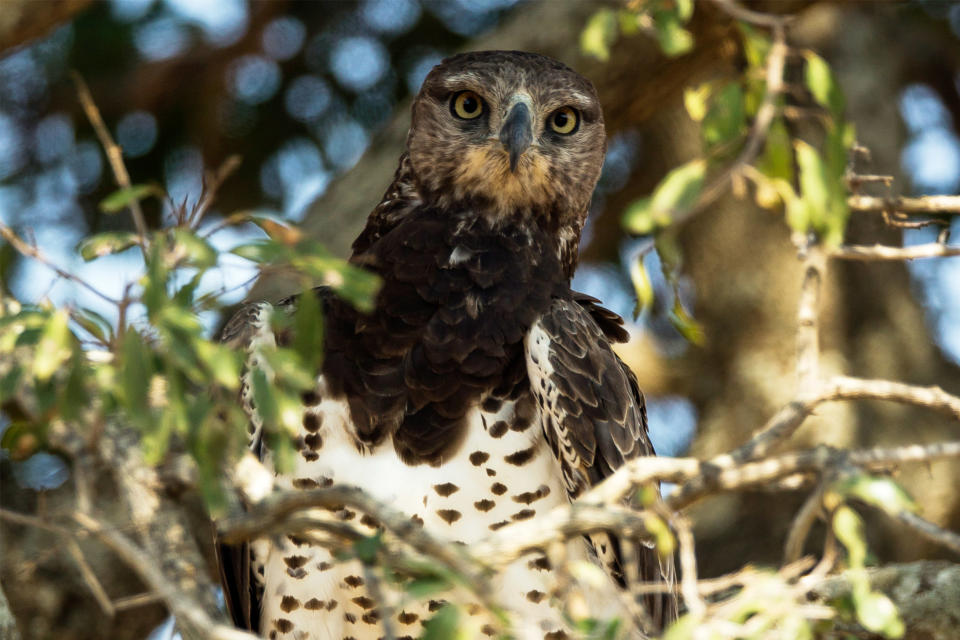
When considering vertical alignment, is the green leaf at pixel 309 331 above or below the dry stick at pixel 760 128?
below

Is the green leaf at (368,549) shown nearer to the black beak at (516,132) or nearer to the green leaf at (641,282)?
the green leaf at (641,282)

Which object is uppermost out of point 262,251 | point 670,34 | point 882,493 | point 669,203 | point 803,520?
point 670,34

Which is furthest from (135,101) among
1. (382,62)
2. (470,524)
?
(470,524)

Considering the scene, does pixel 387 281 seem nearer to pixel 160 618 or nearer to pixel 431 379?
pixel 431 379

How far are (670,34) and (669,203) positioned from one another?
0.78 metres

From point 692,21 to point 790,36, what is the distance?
1768 mm

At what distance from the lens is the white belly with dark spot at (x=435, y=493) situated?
4.04 metres

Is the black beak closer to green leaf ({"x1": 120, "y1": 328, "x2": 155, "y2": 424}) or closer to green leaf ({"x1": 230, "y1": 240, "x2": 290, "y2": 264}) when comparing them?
green leaf ({"x1": 230, "y1": 240, "x2": 290, "y2": 264})

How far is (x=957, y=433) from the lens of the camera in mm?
7125

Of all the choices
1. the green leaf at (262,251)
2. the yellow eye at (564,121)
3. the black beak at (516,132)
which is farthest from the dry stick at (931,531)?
the yellow eye at (564,121)

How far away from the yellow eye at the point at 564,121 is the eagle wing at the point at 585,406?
0.80m

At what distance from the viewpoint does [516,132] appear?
4.45 m

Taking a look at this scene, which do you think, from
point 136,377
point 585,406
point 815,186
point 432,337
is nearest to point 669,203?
point 815,186

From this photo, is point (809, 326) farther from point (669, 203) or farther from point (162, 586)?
point (162, 586)
